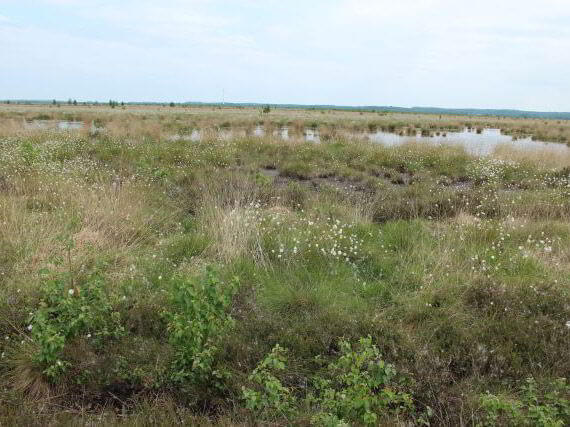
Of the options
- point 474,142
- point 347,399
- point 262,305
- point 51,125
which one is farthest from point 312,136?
point 347,399

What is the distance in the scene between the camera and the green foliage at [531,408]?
2992 millimetres

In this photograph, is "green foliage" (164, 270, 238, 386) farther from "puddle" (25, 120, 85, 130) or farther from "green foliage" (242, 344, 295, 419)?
"puddle" (25, 120, 85, 130)

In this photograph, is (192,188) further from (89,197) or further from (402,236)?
(402,236)

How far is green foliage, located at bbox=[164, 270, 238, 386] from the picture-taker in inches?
134

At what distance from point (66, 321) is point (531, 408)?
12.0 ft

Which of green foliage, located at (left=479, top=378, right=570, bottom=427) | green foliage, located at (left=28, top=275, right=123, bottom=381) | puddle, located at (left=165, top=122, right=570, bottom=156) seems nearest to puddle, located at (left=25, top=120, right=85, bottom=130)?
puddle, located at (left=165, top=122, right=570, bottom=156)

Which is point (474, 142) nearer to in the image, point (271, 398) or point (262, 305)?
point (262, 305)

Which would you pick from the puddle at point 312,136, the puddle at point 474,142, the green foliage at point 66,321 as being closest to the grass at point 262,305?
the green foliage at point 66,321

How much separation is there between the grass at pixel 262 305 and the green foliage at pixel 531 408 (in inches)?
0.9

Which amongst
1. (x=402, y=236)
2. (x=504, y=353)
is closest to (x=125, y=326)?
(x=504, y=353)

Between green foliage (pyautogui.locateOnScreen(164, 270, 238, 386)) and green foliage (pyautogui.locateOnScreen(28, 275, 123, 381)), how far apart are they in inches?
29.6

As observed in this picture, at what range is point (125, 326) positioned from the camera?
4.23 meters

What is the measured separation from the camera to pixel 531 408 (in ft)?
9.95

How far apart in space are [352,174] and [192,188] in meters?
4.85
